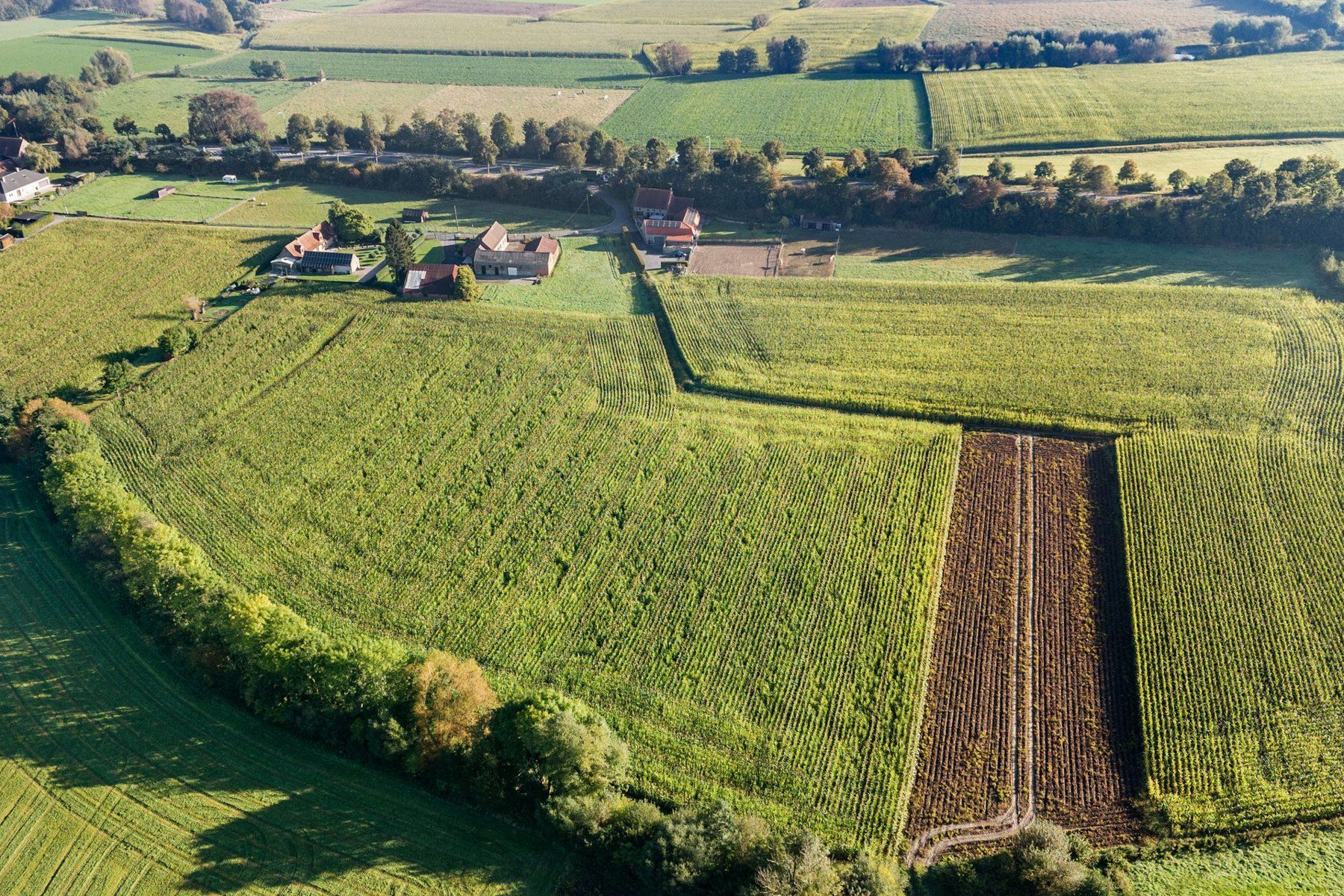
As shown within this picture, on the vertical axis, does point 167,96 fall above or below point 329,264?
above

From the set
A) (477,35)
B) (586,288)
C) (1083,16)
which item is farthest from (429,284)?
(1083,16)

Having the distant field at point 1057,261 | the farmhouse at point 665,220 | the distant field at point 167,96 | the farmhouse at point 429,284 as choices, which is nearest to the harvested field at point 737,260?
the farmhouse at point 665,220

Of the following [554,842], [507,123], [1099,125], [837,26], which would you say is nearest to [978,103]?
[1099,125]

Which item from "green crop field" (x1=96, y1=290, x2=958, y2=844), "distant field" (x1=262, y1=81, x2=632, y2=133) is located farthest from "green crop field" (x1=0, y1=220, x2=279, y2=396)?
"distant field" (x1=262, y1=81, x2=632, y2=133)

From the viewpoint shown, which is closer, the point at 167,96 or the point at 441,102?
→ the point at 441,102

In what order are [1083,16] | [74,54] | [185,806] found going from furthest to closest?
[1083,16]
[74,54]
[185,806]

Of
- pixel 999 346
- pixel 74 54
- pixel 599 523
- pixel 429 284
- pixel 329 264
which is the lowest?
pixel 599 523

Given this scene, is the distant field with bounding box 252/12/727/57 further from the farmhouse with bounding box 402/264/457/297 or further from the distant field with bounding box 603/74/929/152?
the farmhouse with bounding box 402/264/457/297

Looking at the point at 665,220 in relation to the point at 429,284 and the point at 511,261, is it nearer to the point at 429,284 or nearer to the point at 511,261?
the point at 511,261
